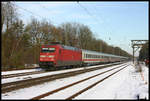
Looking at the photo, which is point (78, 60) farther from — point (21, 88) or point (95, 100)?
point (95, 100)

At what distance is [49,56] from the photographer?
22.7 meters

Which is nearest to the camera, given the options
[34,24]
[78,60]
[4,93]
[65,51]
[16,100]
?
[16,100]

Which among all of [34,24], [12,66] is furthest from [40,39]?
[12,66]

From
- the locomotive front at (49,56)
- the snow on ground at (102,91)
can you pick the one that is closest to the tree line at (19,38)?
the locomotive front at (49,56)

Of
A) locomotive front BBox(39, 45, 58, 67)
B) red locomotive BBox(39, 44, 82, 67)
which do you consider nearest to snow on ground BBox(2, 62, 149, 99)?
locomotive front BBox(39, 45, 58, 67)

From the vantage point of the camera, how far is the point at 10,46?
1102 inches

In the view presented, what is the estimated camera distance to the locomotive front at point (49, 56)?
22406 mm

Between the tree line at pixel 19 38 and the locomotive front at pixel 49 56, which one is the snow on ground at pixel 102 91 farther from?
the tree line at pixel 19 38

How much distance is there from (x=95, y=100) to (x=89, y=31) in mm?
66714

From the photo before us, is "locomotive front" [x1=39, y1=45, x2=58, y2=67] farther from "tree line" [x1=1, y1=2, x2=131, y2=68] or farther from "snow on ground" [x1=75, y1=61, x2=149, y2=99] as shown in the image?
"snow on ground" [x1=75, y1=61, x2=149, y2=99]

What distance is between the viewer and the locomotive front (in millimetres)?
22406

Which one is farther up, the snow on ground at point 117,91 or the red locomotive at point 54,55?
the red locomotive at point 54,55

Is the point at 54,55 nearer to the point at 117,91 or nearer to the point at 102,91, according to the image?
the point at 102,91

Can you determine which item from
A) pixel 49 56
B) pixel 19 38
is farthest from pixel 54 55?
pixel 19 38
